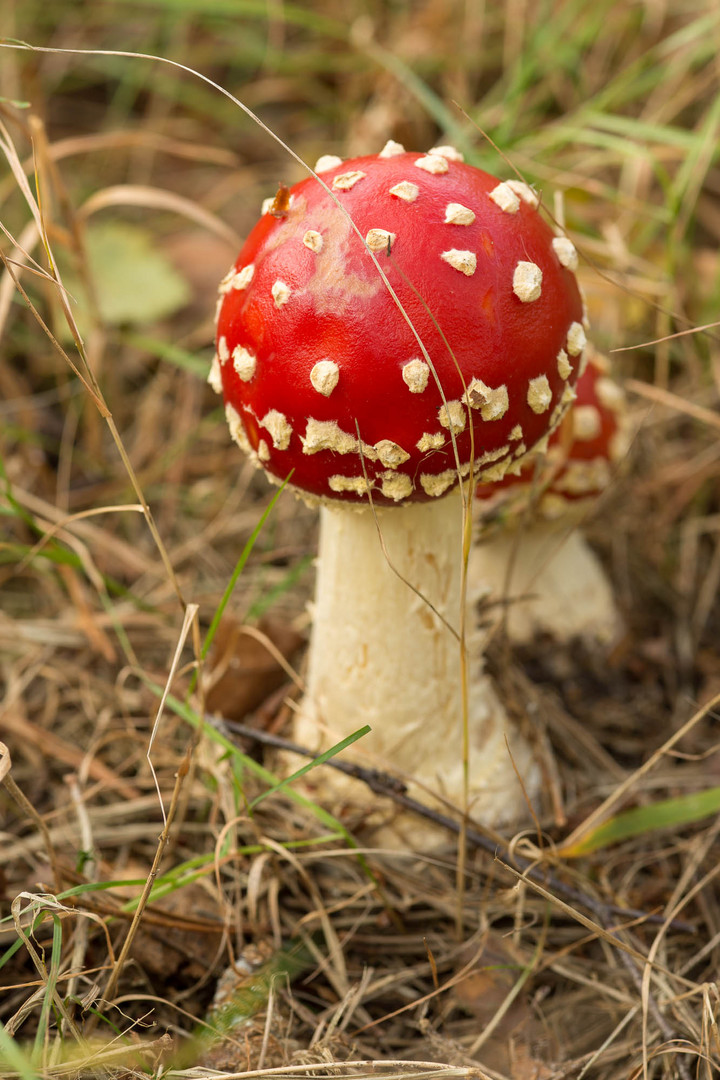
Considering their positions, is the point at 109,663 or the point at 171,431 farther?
the point at 171,431

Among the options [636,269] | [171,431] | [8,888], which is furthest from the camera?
[171,431]

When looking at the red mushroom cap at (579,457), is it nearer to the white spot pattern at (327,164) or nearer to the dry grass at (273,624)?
the dry grass at (273,624)

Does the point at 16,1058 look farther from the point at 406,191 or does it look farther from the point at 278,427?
the point at 406,191

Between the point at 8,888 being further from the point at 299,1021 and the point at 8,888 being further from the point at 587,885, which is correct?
the point at 587,885

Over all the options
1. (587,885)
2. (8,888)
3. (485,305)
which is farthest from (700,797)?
(8,888)

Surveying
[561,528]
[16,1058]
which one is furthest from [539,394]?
[16,1058]

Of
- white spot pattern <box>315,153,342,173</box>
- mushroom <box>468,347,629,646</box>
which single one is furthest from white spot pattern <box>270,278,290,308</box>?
mushroom <box>468,347,629,646</box>

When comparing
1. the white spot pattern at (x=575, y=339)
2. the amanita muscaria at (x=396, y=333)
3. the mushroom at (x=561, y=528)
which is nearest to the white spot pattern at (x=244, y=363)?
the amanita muscaria at (x=396, y=333)

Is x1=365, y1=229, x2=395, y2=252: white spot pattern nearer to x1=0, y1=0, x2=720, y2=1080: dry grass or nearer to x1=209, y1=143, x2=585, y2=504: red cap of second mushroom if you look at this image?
x1=209, y1=143, x2=585, y2=504: red cap of second mushroom
